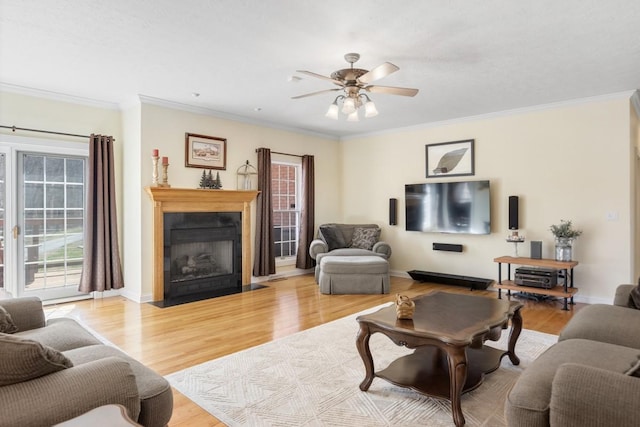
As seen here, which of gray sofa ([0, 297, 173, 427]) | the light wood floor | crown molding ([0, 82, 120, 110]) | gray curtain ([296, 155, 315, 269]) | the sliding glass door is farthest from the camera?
gray curtain ([296, 155, 315, 269])

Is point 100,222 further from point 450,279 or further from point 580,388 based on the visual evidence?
point 580,388

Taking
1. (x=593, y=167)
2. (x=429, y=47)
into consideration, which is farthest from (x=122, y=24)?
(x=593, y=167)

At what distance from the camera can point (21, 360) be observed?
4.44ft

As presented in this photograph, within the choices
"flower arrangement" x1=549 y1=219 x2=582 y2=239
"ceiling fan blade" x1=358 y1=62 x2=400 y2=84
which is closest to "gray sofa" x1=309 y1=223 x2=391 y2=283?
"flower arrangement" x1=549 y1=219 x2=582 y2=239

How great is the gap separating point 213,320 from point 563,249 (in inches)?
168

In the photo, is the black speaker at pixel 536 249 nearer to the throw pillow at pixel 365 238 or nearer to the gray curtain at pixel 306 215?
the throw pillow at pixel 365 238

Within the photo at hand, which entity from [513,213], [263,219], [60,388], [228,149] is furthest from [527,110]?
[60,388]

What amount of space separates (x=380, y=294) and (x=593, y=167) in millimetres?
3146

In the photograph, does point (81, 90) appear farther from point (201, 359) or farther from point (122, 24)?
point (201, 359)

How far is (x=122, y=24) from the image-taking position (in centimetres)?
294

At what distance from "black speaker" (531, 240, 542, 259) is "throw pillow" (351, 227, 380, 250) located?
2.34 meters

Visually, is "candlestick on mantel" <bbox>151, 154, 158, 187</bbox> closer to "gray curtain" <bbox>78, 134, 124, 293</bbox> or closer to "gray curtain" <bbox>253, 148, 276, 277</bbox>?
"gray curtain" <bbox>78, 134, 124, 293</bbox>

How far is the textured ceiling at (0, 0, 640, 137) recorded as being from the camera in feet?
8.91

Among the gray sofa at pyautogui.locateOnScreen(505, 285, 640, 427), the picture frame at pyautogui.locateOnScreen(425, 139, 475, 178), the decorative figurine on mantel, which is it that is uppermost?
Result: the picture frame at pyautogui.locateOnScreen(425, 139, 475, 178)
